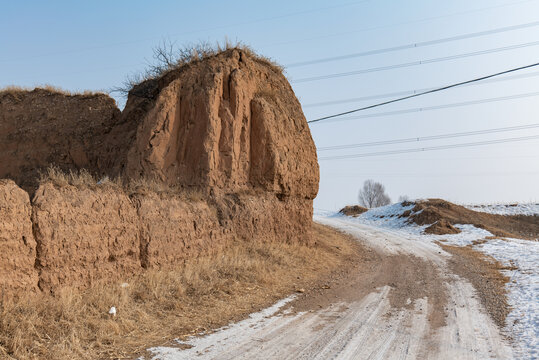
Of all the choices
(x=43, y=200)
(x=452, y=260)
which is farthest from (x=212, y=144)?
(x=452, y=260)

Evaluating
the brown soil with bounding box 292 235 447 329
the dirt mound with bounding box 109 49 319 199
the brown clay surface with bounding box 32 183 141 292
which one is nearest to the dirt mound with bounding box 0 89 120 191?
the dirt mound with bounding box 109 49 319 199

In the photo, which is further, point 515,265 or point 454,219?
point 454,219

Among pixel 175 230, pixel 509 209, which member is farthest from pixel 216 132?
pixel 509 209

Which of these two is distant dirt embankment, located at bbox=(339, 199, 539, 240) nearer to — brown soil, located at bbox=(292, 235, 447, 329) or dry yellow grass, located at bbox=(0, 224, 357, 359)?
brown soil, located at bbox=(292, 235, 447, 329)

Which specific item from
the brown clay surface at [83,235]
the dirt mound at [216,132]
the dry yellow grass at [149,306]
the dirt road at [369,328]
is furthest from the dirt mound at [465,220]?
the brown clay surface at [83,235]

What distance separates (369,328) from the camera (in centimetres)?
706

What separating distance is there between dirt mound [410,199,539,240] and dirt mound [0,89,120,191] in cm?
1959

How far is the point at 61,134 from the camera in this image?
601 inches

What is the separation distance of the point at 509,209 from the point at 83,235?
1467 inches

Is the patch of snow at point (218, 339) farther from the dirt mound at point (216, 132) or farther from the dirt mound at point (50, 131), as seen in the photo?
the dirt mound at point (50, 131)

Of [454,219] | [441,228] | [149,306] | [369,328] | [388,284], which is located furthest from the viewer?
[454,219]

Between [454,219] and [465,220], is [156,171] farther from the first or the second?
[465,220]

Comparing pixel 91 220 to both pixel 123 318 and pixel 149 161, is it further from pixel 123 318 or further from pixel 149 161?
pixel 149 161

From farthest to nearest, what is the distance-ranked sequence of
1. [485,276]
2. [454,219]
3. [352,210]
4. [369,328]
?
[352,210]
[454,219]
[485,276]
[369,328]
